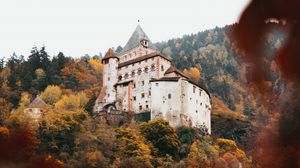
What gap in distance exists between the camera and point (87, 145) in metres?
68.8

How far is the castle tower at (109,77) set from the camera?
80875 mm

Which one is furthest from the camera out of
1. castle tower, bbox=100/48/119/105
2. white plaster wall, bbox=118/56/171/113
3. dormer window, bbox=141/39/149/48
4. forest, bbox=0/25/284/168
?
dormer window, bbox=141/39/149/48

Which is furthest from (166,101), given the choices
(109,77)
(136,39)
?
(136,39)

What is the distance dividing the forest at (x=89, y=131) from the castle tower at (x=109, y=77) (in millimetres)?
2989

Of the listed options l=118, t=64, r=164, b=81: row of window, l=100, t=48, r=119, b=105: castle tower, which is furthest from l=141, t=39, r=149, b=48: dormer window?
l=118, t=64, r=164, b=81: row of window

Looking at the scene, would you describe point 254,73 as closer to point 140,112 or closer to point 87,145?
point 87,145

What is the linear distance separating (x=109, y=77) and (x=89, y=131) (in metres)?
12.5

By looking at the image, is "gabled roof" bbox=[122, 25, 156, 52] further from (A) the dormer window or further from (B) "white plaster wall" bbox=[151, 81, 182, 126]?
(B) "white plaster wall" bbox=[151, 81, 182, 126]

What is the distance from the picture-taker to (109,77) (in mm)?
82875

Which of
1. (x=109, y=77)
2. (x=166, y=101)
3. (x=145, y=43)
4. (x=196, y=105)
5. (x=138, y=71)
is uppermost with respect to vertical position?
(x=145, y=43)

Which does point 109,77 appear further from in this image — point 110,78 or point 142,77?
point 142,77

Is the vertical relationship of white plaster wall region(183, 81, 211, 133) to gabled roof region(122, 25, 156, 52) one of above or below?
below

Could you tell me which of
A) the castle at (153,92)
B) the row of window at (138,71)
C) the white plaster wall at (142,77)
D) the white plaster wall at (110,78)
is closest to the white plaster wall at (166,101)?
the castle at (153,92)

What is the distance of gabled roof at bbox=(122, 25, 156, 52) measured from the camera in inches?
3594
